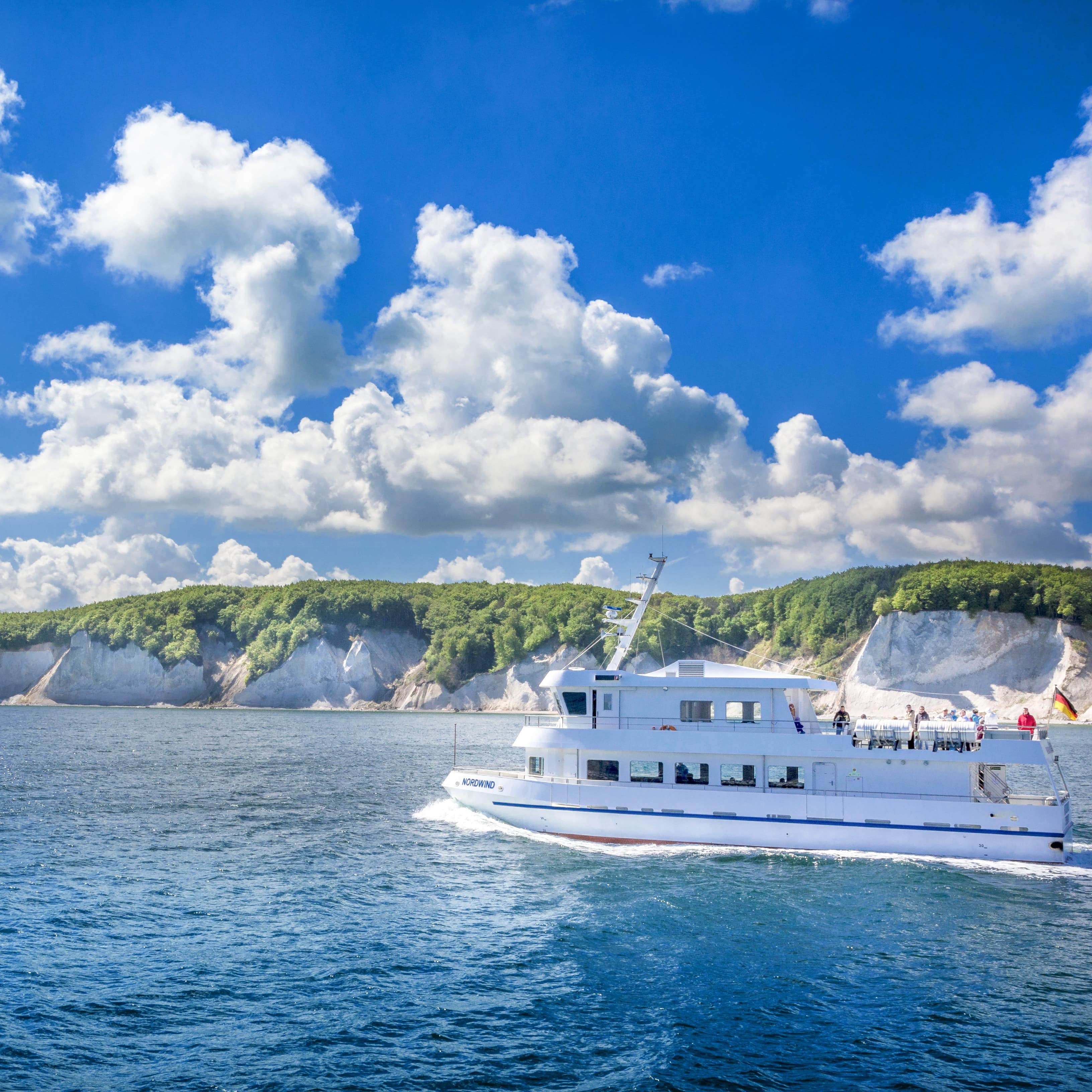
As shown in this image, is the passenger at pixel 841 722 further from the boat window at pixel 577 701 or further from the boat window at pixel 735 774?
the boat window at pixel 577 701

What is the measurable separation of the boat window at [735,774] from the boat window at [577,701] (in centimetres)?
524

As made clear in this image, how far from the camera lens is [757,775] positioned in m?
29.9

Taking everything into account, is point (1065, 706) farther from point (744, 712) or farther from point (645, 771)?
point (645, 771)

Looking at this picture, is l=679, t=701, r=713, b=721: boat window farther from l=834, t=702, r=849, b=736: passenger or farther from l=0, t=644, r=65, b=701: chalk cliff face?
l=0, t=644, r=65, b=701: chalk cliff face

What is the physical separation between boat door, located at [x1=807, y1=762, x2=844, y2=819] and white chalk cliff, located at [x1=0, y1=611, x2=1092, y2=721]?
9233 centimetres

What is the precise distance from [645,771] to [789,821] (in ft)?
16.6

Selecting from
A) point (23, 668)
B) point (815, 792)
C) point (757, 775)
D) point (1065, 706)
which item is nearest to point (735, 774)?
point (757, 775)

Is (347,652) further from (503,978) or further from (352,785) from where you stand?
(503,978)

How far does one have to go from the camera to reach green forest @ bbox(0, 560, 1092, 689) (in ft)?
395

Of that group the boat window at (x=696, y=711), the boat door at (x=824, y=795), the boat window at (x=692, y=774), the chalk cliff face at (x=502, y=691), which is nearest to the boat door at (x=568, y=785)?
the boat window at (x=692, y=774)

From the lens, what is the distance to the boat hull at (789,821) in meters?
27.4

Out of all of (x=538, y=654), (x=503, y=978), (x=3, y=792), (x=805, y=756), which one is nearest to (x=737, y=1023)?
(x=503, y=978)

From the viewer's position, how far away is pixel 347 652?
158000 mm

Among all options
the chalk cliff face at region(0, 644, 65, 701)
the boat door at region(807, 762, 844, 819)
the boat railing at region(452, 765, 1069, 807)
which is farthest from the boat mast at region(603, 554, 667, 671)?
the chalk cliff face at region(0, 644, 65, 701)
